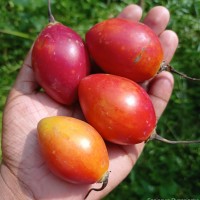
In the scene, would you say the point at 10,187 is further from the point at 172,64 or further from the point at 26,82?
the point at 172,64

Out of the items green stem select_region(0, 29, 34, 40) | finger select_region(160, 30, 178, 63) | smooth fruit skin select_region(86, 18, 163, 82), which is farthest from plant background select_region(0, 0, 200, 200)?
smooth fruit skin select_region(86, 18, 163, 82)

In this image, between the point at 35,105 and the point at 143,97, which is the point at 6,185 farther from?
the point at 143,97

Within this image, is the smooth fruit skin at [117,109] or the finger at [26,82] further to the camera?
the finger at [26,82]

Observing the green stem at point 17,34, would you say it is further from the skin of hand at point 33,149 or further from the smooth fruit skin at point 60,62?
the smooth fruit skin at point 60,62

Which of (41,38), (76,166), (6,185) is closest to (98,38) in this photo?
(41,38)

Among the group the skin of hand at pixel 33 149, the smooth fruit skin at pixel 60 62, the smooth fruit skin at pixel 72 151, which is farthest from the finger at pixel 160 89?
the smooth fruit skin at pixel 72 151

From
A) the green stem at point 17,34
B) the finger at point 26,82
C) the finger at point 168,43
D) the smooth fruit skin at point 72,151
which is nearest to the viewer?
the smooth fruit skin at point 72,151

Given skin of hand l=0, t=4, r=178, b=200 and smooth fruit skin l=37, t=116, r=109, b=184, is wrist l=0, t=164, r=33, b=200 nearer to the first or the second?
skin of hand l=0, t=4, r=178, b=200
